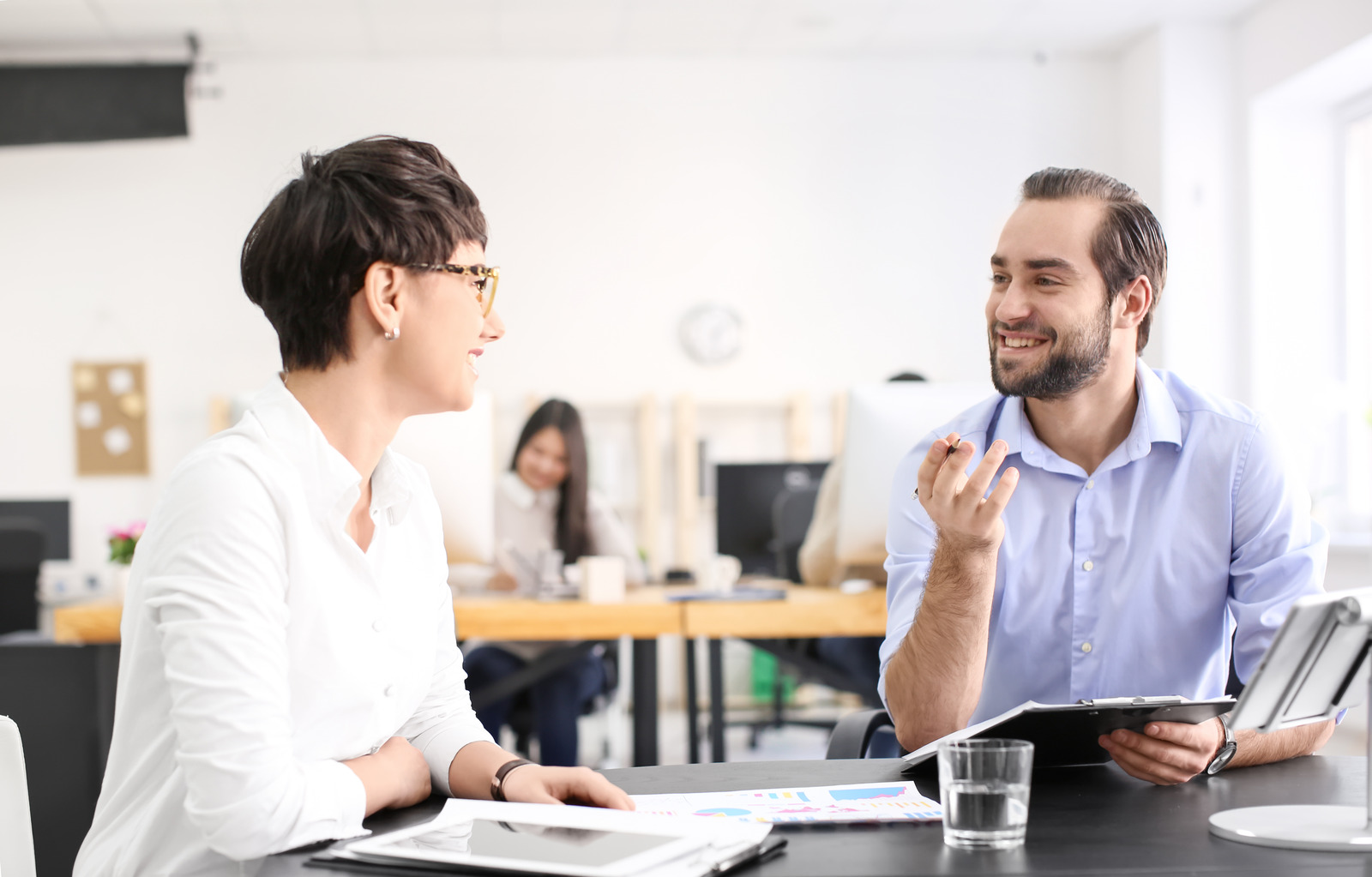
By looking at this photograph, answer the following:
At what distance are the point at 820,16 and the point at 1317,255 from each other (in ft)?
8.51

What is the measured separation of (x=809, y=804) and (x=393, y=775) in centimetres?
39

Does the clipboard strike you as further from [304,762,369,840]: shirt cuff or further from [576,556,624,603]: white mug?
[576,556,624,603]: white mug

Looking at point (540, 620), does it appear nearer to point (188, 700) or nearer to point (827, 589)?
point (827, 589)

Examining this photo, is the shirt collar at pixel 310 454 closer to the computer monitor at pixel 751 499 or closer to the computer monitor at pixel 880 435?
the computer monitor at pixel 880 435

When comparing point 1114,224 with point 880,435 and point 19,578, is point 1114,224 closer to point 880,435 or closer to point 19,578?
point 880,435

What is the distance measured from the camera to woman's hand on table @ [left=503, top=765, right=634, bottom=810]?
40.9 inches

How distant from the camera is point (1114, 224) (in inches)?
65.5

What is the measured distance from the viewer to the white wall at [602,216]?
5.53 metres

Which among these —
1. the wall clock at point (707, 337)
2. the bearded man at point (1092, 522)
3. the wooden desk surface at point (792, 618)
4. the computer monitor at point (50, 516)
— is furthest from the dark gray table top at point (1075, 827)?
the computer monitor at point (50, 516)

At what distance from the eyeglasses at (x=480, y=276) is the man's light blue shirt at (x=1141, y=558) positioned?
2.41 feet

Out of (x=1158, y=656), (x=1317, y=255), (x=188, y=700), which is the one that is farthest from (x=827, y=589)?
(x=1317, y=255)

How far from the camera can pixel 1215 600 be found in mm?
1570

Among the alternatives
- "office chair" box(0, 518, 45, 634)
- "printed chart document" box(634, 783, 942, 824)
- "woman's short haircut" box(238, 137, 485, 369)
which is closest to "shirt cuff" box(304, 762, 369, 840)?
"printed chart document" box(634, 783, 942, 824)

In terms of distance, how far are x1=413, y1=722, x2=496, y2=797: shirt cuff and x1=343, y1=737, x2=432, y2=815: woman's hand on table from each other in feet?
0.12
